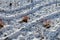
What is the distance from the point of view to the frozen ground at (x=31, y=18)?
384cm

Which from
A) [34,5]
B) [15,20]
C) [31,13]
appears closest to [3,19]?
[15,20]

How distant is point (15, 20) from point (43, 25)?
27.0 inches

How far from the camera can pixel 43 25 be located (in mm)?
4195

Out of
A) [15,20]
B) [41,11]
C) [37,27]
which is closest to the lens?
[37,27]

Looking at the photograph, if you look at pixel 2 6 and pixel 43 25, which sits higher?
pixel 2 6

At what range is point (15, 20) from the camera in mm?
4508

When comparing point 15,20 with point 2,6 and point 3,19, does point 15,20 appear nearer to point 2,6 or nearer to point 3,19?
point 3,19

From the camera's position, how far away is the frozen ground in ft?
12.6

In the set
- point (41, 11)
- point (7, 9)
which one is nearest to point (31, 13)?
point (41, 11)

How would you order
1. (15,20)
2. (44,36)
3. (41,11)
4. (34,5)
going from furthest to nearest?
(34,5) < (41,11) < (15,20) < (44,36)

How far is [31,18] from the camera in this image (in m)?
4.53

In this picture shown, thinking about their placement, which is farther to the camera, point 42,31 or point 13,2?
point 13,2

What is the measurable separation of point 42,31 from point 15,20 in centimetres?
83

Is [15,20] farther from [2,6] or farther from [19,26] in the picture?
[2,6]
